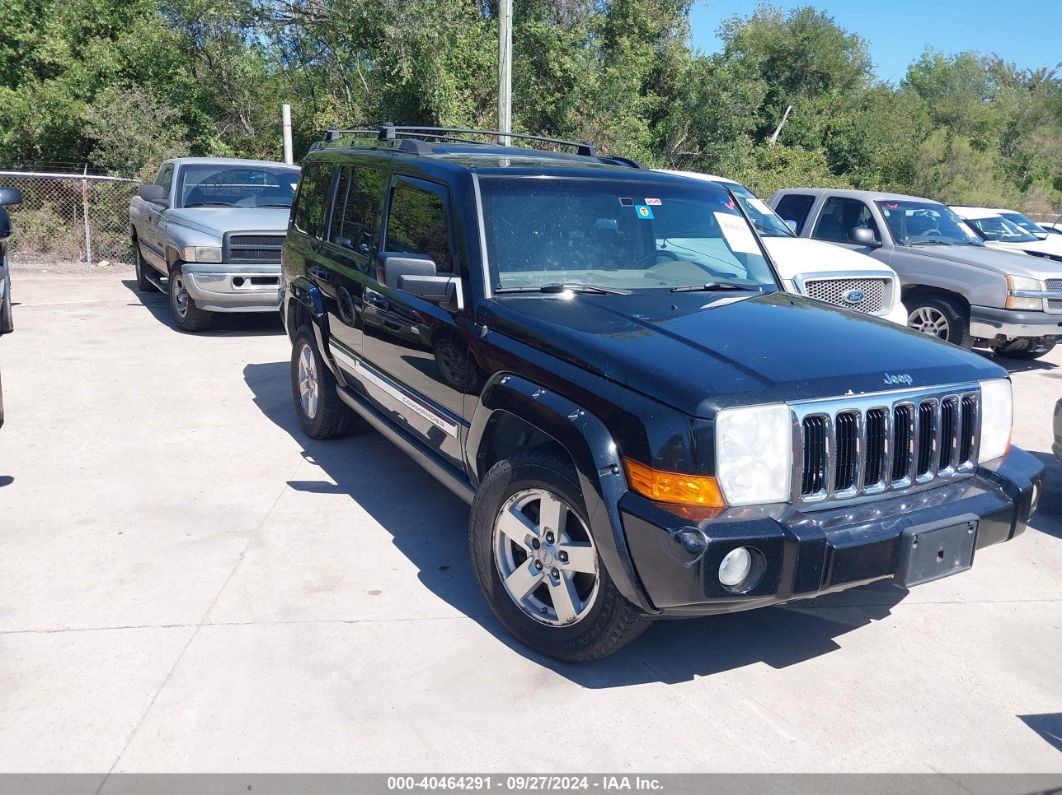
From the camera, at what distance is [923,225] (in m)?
11.0

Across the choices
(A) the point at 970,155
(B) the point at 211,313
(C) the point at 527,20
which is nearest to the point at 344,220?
(B) the point at 211,313

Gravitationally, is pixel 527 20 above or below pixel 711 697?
above

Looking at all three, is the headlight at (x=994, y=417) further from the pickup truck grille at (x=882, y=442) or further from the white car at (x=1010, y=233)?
the white car at (x=1010, y=233)

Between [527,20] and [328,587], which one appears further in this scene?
[527,20]

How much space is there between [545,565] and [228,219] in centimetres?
781

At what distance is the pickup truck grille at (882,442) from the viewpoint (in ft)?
11.3

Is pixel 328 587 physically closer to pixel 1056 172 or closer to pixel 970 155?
pixel 970 155

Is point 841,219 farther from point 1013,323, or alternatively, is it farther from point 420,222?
point 420,222

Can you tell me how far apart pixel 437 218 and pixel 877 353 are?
217 centimetres

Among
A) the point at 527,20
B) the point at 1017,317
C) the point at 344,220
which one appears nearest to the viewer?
the point at 344,220

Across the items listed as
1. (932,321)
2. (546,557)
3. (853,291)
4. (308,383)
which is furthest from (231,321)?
(546,557)

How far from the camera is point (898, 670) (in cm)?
396

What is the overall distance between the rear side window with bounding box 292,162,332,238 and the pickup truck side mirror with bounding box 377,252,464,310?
84.8 inches

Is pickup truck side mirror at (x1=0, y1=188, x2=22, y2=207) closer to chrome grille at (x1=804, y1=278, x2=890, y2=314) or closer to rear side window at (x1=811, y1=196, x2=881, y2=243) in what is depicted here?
chrome grille at (x1=804, y1=278, x2=890, y2=314)
